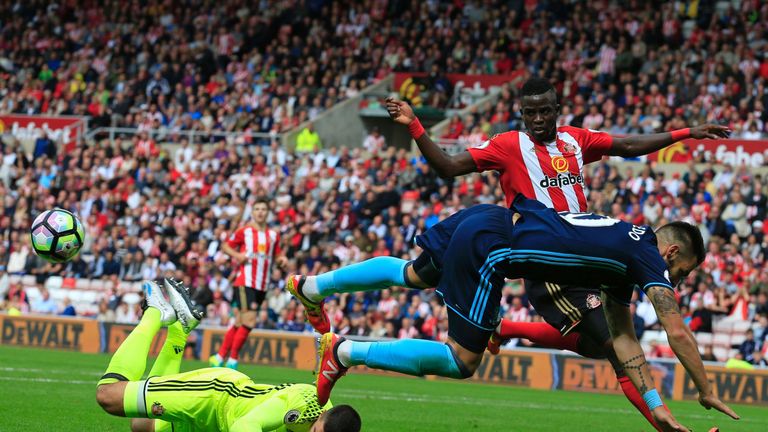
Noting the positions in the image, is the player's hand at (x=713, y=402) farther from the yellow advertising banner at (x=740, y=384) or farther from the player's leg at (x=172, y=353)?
the yellow advertising banner at (x=740, y=384)

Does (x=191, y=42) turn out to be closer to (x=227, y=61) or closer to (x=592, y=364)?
(x=227, y=61)

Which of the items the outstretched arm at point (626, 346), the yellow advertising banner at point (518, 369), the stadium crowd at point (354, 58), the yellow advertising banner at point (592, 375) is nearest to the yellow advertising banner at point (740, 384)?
the yellow advertising banner at point (592, 375)

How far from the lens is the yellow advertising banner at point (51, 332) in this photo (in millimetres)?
23156

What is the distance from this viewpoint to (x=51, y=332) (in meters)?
23.5

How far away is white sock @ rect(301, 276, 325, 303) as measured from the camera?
928 cm

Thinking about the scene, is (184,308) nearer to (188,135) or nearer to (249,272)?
(249,272)

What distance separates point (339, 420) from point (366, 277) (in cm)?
193

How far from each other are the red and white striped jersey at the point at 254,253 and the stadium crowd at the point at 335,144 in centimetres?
198

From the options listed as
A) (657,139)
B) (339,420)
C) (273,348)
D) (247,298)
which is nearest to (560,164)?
(657,139)

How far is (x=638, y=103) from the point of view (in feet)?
83.7

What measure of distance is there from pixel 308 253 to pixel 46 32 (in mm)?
17937

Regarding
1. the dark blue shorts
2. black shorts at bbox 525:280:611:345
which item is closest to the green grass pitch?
black shorts at bbox 525:280:611:345

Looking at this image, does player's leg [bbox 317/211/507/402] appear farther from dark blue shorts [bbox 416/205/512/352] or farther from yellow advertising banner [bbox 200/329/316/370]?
yellow advertising banner [bbox 200/329/316/370]

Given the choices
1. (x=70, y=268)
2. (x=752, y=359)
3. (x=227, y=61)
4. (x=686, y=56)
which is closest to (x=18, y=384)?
(x=752, y=359)
